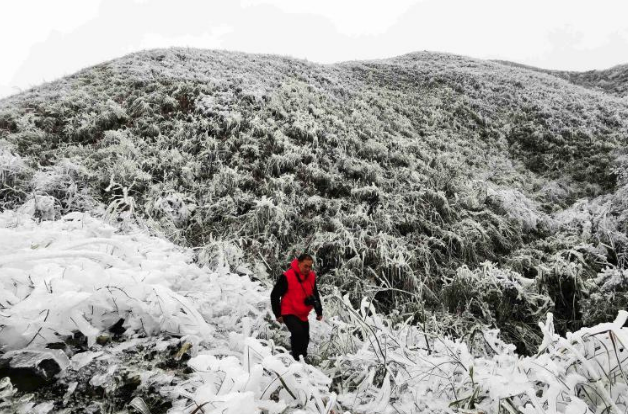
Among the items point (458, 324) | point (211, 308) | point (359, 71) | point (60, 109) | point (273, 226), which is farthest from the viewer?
point (359, 71)

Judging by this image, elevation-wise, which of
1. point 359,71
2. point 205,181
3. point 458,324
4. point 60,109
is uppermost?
point 359,71

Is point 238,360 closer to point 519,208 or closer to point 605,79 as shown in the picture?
point 519,208

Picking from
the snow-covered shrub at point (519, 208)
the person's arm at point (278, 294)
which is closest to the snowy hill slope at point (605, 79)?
the snow-covered shrub at point (519, 208)

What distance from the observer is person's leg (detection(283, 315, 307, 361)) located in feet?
11.9

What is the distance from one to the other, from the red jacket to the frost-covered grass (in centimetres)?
100

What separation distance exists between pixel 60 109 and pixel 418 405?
43.7 ft

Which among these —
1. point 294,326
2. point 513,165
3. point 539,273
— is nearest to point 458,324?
point 539,273

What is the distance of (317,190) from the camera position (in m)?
9.29

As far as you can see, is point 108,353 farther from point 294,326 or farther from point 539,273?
point 539,273

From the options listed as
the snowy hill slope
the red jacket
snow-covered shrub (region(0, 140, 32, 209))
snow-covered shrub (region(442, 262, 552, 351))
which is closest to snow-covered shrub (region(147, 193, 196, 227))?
snow-covered shrub (region(0, 140, 32, 209))

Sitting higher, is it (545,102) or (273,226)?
(545,102)

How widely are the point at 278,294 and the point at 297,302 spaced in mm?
216

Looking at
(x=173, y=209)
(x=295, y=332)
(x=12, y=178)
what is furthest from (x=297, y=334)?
(x=12, y=178)

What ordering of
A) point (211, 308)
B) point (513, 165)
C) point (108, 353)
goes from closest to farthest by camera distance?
point (108, 353), point (211, 308), point (513, 165)
